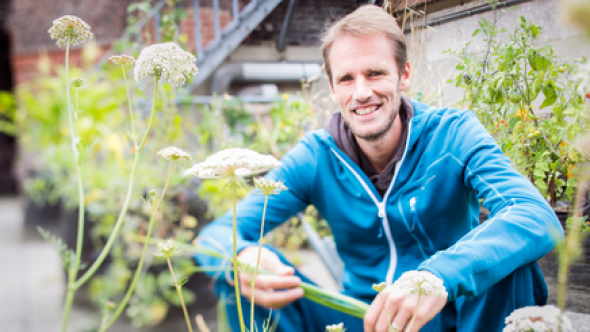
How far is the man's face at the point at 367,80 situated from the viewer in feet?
3.60

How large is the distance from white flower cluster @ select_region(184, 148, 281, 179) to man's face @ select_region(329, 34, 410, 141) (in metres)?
0.50

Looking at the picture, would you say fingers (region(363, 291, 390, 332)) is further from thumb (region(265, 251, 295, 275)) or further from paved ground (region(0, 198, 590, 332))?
paved ground (region(0, 198, 590, 332))

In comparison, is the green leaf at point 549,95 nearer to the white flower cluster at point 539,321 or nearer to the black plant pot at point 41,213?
the white flower cluster at point 539,321

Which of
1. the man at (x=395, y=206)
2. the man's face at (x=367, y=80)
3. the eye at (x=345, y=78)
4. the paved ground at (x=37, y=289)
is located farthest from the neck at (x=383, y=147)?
the paved ground at (x=37, y=289)

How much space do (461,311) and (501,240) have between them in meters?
0.36

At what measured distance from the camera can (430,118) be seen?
1.20 metres

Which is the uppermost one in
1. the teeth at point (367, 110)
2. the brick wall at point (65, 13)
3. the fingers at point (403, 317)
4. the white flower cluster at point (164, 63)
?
the brick wall at point (65, 13)

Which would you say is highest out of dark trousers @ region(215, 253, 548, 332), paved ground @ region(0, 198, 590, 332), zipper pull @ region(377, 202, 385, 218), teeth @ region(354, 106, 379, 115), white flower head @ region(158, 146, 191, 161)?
teeth @ region(354, 106, 379, 115)

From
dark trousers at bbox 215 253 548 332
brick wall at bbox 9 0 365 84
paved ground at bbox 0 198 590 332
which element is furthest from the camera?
paved ground at bbox 0 198 590 332

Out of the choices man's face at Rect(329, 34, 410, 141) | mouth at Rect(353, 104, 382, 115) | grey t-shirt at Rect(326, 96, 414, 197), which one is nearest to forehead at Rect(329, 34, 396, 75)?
man's face at Rect(329, 34, 410, 141)

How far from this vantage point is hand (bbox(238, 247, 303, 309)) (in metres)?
A: 1.09

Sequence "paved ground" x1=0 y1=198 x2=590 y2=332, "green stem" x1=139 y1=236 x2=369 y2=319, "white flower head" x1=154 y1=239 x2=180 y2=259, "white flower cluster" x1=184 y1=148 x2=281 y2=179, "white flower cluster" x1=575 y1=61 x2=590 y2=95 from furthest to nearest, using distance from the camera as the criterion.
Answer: "paved ground" x1=0 y1=198 x2=590 y2=332 < "green stem" x1=139 y1=236 x2=369 y2=319 < "white flower head" x1=154 y1=239 x2=180 y2=259 < "white flower cluster" x1=184 y1=148 x2=281 y2=179 < "white flower cluster" x1=575 y1=61 x2=590 y2=95

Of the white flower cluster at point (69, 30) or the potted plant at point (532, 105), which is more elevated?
the white flower cluster at point (69, 30)

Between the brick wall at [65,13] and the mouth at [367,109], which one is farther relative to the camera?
the brick wall at [65,13]
